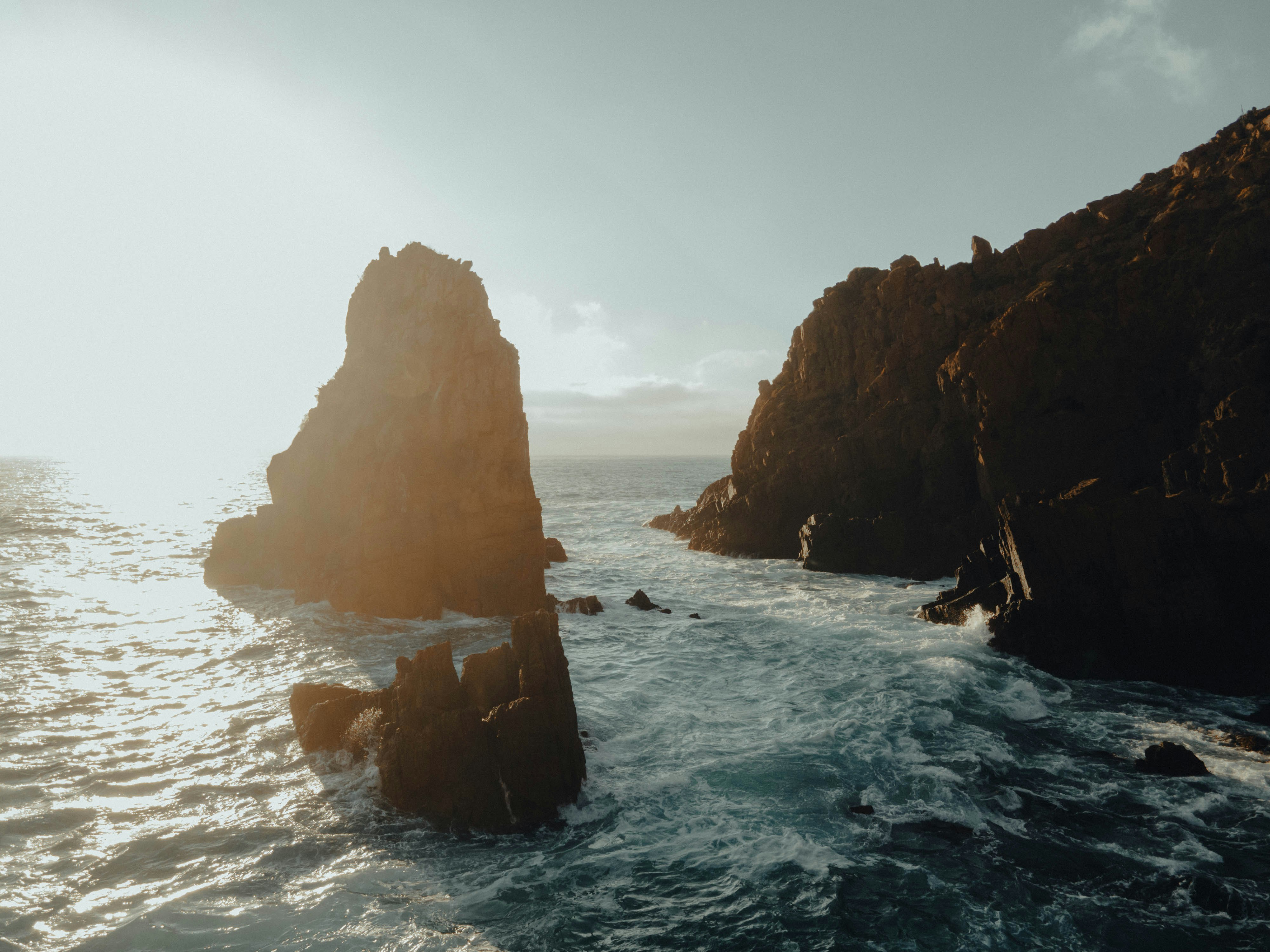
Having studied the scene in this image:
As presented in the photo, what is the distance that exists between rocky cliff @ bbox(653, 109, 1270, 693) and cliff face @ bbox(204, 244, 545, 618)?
19024 mm

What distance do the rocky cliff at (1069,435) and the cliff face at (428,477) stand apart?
1902cm

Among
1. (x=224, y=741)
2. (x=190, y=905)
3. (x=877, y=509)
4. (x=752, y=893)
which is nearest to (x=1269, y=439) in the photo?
(x=877, y=509)

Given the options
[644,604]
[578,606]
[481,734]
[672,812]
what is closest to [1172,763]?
[672,812]

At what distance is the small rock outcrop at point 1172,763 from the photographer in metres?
14.5

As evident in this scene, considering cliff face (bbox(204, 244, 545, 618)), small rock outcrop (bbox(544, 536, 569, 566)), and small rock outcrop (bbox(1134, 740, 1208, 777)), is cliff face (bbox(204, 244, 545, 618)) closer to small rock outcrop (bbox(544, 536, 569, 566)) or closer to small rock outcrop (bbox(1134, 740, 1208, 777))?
small rock outcrop (bbox(544, 536, 569, 566))

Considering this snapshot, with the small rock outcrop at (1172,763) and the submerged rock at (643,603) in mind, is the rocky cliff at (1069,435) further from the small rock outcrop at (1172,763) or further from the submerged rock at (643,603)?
the submerged rock at (643,603)

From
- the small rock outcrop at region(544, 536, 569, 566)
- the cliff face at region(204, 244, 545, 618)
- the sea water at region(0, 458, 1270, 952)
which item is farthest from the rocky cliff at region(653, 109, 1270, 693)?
the cliff face at region(204, 244, 545, 618)

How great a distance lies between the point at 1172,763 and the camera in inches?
575

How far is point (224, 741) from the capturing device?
16.5 m

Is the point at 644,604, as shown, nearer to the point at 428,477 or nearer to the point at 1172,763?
the point at 428,477

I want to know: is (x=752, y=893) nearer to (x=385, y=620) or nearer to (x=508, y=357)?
(x=385, y=620)

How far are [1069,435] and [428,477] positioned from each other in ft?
93.4

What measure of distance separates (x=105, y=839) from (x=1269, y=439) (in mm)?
33278

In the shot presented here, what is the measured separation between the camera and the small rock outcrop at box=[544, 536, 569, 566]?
4428 centimetres
